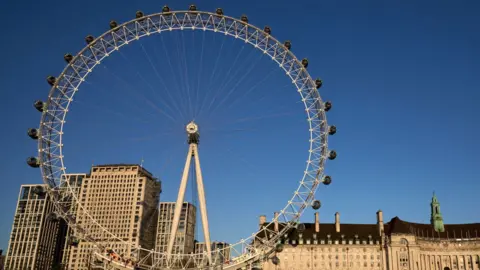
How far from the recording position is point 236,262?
73750mm

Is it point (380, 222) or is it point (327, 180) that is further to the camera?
point (380, 222)

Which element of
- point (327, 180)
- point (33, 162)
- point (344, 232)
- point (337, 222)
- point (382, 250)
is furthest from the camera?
point (337, 222)

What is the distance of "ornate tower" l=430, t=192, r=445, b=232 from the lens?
146125mm

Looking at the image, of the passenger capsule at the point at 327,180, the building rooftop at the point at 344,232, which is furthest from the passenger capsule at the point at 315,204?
the building rooftop at the point at 344,232

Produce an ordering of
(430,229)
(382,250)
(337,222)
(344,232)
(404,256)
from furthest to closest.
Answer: (430,229)
(337,222)
(344,232)
(382,250)
(404,256)

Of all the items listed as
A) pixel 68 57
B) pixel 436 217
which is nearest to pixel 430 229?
pixel 436 217

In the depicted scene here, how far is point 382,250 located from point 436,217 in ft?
81.9

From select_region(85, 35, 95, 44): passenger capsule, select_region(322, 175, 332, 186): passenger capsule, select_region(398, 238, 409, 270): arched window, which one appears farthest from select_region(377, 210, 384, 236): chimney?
select_region(85, 35, 95, 44): passenger capsule

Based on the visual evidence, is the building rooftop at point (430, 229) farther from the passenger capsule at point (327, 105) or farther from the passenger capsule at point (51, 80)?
the passenger capsule at point (51, 80)

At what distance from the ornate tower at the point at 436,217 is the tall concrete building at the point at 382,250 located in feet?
17.3

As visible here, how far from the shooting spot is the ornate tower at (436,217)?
146m

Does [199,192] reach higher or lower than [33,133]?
lower

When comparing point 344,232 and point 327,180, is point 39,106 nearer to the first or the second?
point 327,180

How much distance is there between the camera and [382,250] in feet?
445
